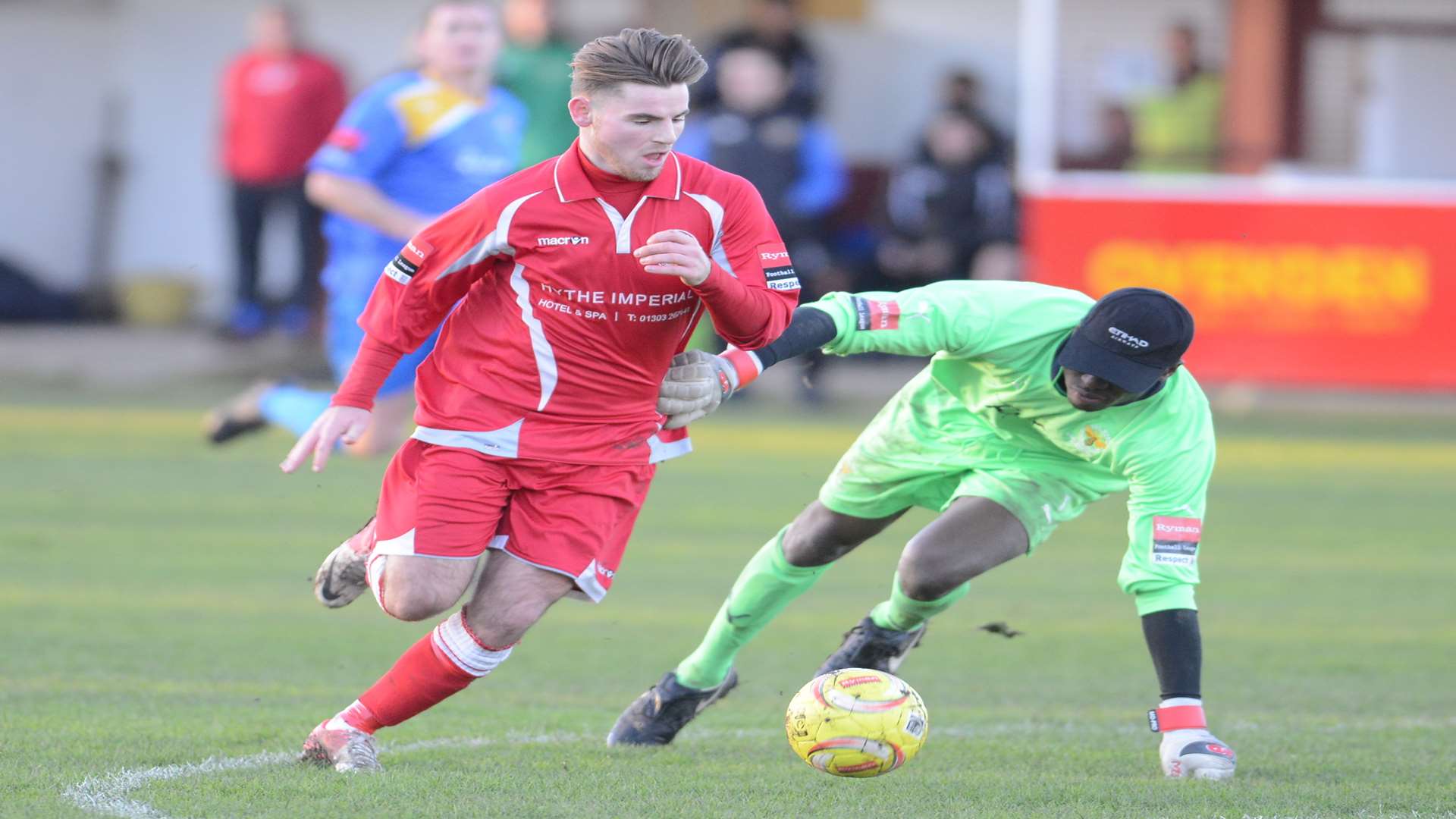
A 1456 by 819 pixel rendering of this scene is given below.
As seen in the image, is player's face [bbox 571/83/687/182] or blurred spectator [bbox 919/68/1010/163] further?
blurred spectator [bbox 919/68/1010/163]

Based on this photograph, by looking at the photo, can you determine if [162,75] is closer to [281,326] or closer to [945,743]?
[281,326]

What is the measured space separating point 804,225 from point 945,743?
9.54 meters

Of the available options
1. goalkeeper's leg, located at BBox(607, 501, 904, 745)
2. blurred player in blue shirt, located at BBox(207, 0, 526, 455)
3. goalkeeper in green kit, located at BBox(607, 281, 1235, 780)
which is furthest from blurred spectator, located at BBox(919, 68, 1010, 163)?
goalkeeper's leg, located at BBox(607, 501, 904, 745)

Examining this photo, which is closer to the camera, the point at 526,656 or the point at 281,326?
the point at 526,656

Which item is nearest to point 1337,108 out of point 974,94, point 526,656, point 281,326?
point 974,94

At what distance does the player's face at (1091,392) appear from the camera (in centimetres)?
516

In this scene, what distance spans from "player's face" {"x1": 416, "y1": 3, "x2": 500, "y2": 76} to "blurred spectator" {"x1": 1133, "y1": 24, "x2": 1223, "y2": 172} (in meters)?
7.84

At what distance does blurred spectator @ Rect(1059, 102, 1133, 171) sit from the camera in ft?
50.1

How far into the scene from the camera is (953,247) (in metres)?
15.7

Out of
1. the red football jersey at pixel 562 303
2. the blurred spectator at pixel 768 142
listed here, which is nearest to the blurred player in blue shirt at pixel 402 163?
the red football jersey at pixel 562 303

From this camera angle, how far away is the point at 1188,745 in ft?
17.2

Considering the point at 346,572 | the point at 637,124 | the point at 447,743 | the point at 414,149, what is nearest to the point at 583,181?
the point at 637,124

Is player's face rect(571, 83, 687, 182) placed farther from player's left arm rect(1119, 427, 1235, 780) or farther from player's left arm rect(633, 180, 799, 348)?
player's left arm rect(1119, 427, 1235, 780)

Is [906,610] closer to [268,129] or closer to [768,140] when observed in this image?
[768,140]
